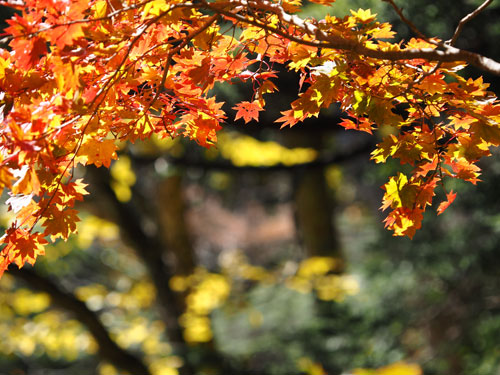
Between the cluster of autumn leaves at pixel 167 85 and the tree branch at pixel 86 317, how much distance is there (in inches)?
93.2

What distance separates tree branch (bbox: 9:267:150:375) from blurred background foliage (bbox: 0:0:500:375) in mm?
10

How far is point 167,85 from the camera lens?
134 centimetres

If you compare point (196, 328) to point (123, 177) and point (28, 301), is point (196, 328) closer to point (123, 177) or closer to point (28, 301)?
point (28, 301)

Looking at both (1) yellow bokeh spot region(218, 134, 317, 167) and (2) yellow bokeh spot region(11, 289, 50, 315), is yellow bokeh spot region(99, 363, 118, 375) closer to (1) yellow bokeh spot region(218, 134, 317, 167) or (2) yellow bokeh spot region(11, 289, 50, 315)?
(2) yellow bokeh spot region(11, 289, 50, 315)

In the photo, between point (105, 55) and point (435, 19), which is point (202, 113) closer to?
point (105, 55)

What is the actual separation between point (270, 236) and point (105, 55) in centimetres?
1422

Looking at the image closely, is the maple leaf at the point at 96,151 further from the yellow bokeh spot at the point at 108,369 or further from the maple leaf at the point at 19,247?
the yellow bokeh spot at the point at 108,369

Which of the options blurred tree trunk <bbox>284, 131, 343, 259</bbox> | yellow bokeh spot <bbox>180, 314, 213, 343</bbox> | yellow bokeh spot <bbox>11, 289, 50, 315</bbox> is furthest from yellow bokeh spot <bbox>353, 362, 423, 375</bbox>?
yellow bokeh spot <bbox>11, 289, 50, 315</bbox>

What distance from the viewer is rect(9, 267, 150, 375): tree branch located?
3545 mm

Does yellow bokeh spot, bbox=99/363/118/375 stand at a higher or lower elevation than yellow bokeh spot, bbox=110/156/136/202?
lower

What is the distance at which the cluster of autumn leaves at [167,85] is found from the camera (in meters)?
1.03

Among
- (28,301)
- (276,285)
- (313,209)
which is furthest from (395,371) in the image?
(28,301)

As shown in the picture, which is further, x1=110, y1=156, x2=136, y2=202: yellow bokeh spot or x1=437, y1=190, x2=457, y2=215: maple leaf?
x1=110, y1=156, x2=136, y2=202: yellow bokeh spot

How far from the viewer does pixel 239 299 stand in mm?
6539
